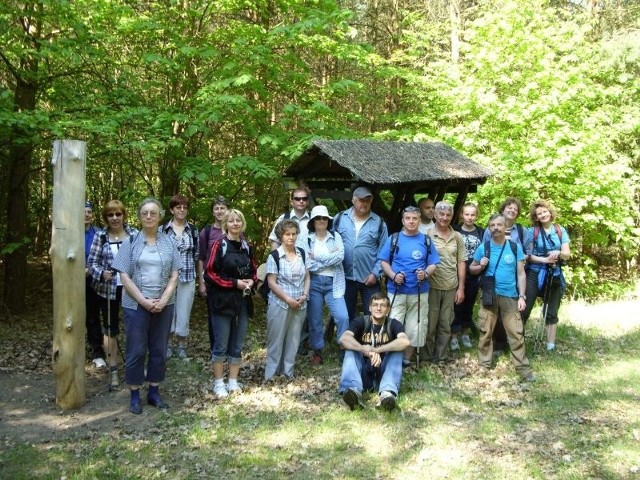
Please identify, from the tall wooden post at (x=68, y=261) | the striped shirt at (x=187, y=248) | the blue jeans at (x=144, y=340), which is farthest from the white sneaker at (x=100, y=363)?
the blue jeans at (x=144, y=340)

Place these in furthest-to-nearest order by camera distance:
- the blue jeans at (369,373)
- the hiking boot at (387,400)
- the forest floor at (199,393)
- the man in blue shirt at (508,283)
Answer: the man in blue shirt at (508,283)
the blue jeans at (369,373)
the hiking boot at (387,400)
the forest floor at (199,393)

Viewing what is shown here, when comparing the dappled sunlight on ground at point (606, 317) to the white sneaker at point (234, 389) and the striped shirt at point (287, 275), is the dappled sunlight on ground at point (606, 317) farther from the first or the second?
the white sneaker at point (234, 389)

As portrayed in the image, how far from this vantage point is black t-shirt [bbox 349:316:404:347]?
5.57 meters

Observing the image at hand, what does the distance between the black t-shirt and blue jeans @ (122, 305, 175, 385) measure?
1.84 meters

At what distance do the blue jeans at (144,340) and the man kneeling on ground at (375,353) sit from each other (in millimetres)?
1741

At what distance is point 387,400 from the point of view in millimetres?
5270

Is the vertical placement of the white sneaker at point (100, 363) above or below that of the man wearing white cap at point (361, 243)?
below

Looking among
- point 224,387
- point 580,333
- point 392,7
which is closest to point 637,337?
point 580,333

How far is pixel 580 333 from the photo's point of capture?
8.38 metres

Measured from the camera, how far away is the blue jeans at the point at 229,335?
572 cm

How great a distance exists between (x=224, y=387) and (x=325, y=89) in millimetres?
5367

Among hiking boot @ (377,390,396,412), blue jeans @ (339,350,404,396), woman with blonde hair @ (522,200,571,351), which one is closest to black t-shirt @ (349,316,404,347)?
blue jeans @ (339,350,404,396)

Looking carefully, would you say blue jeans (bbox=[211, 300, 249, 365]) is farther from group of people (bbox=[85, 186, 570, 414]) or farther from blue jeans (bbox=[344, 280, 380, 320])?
blue jeans (bbox=[344, 280, 380, 320])

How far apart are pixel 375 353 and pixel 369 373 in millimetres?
387
